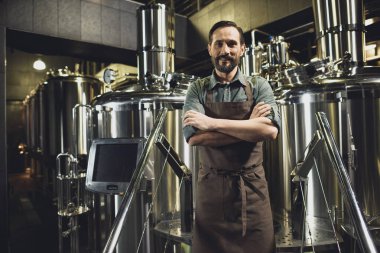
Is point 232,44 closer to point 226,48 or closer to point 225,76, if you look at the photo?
point 226,48

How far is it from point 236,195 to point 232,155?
24 cm

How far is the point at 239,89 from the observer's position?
6.73ft

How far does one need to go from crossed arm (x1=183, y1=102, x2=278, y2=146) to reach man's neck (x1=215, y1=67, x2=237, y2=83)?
11.0 inches

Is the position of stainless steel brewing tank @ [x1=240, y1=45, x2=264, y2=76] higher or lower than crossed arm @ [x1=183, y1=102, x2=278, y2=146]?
higher

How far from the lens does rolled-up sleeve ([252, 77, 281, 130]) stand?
1.91 m

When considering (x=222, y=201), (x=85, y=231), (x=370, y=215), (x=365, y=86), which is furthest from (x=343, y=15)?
(x=85, y=231)

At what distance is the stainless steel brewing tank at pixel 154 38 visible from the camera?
14.5 feet

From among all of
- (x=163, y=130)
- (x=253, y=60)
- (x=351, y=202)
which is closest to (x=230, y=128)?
(x=351, y=202)

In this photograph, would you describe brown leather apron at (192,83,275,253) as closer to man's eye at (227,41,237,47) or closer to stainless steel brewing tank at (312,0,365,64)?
man's eye at (227,41,237,47)

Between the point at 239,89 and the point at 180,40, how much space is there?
521 cm

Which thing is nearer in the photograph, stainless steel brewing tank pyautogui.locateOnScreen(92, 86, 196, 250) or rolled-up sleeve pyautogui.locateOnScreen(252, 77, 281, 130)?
rolled-up sleeve pyautogui.locateOnScreen(252, 77, 281, 130)

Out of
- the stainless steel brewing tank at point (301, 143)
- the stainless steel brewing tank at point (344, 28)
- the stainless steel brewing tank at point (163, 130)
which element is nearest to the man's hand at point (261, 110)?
the stainless steel brewing tank at point (301, 143)

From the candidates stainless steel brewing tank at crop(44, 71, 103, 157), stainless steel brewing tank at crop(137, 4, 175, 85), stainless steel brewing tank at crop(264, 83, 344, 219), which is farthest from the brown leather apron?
stainless steel brewing tank at crop(44, 71, 103, 157)

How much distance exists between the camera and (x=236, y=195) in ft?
6.29
